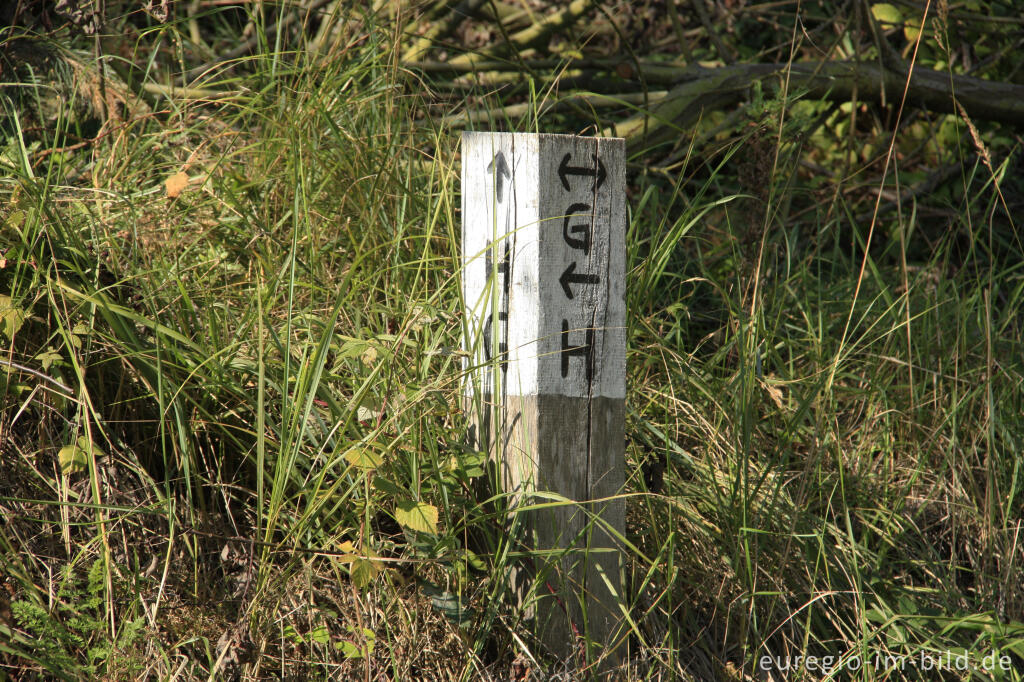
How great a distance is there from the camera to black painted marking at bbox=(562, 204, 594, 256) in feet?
5.44

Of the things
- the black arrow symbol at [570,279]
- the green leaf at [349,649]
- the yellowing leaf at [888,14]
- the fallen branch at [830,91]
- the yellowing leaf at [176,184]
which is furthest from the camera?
the yellowing leaf at [888,14]

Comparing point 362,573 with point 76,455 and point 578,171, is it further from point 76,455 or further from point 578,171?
point 578,171

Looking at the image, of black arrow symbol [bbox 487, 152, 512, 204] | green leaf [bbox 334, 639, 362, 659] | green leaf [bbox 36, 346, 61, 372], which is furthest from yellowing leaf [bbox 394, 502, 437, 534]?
green leaf [bbox 36, 346, 61, 372]

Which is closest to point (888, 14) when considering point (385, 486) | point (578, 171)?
point (578, 171)

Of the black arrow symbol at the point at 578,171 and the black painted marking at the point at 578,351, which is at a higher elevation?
the black arrow symbol at the point at 578,171

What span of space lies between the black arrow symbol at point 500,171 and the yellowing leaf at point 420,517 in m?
0.64

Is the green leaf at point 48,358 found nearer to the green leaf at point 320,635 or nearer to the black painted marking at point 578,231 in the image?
the green leaf at point 320,635

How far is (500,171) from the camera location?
169 centimetres

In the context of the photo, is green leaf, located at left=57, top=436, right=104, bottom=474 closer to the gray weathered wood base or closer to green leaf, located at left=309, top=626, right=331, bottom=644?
green leaf, located at left=309, top=626, right=331, bottom=644

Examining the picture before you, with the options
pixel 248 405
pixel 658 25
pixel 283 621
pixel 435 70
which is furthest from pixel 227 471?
pixel 658 25

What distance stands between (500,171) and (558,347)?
0.38 metres

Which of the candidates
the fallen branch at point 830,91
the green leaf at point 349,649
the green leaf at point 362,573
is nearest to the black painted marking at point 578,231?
the green leaf at point 362,573

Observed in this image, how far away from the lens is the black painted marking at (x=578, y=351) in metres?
1.67

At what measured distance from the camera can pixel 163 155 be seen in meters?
2.40
